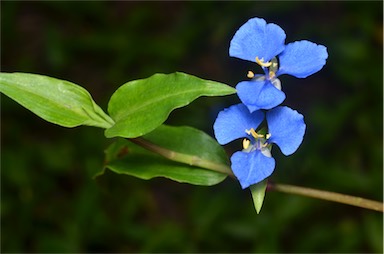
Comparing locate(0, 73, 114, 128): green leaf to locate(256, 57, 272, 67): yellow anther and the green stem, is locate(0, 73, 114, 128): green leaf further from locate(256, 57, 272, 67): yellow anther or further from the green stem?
locate(256, 57, 272, 67): yellow anther

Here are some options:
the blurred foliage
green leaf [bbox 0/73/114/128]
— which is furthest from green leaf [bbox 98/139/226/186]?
the blurred foliage

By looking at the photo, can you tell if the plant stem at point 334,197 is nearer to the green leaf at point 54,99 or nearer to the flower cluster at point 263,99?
the flower cluster at point 263,99

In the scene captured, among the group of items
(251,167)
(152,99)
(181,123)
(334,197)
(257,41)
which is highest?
(257,41)

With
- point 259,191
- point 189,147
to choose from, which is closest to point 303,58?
point 259,191

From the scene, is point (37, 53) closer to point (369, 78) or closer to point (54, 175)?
point (54, 175)

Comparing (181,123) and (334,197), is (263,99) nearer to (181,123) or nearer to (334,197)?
(334,197)

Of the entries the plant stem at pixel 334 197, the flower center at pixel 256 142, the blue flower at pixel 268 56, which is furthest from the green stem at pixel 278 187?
the blue flower at pixel 268 56
